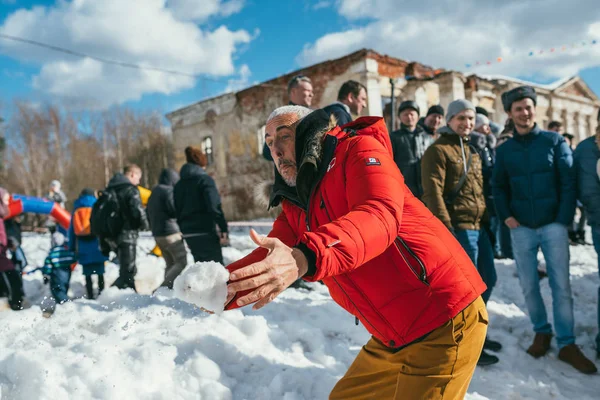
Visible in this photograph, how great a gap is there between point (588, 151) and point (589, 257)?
4.30m

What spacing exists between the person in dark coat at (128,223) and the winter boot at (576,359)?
4815 mm

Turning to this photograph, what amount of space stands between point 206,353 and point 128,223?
2840 mm

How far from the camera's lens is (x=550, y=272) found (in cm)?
421

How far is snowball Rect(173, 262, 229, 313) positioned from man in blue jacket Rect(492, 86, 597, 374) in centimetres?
369

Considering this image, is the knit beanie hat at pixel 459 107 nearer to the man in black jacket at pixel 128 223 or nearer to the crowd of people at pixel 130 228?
the crowd of people at pixel 130 228

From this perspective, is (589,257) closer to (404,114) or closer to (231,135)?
(404,114)

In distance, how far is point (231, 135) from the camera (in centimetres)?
2081

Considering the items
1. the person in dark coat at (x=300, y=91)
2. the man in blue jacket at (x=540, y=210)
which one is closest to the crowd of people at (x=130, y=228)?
the person in dark coat at (x=300, y=91)

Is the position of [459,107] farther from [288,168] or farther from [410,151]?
[288,168]

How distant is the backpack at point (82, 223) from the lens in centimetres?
593

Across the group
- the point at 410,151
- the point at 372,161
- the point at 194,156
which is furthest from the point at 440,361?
the point at 194,156

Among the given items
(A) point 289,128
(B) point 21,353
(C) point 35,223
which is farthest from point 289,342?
(C) point 35,223

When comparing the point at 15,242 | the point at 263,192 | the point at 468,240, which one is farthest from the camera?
Result: the point at 15,242

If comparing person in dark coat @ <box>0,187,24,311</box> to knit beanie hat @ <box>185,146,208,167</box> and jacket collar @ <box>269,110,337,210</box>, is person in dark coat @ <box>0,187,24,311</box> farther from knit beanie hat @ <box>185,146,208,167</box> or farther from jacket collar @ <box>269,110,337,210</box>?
jacket collar @ <box>269,110,337,210</box>
